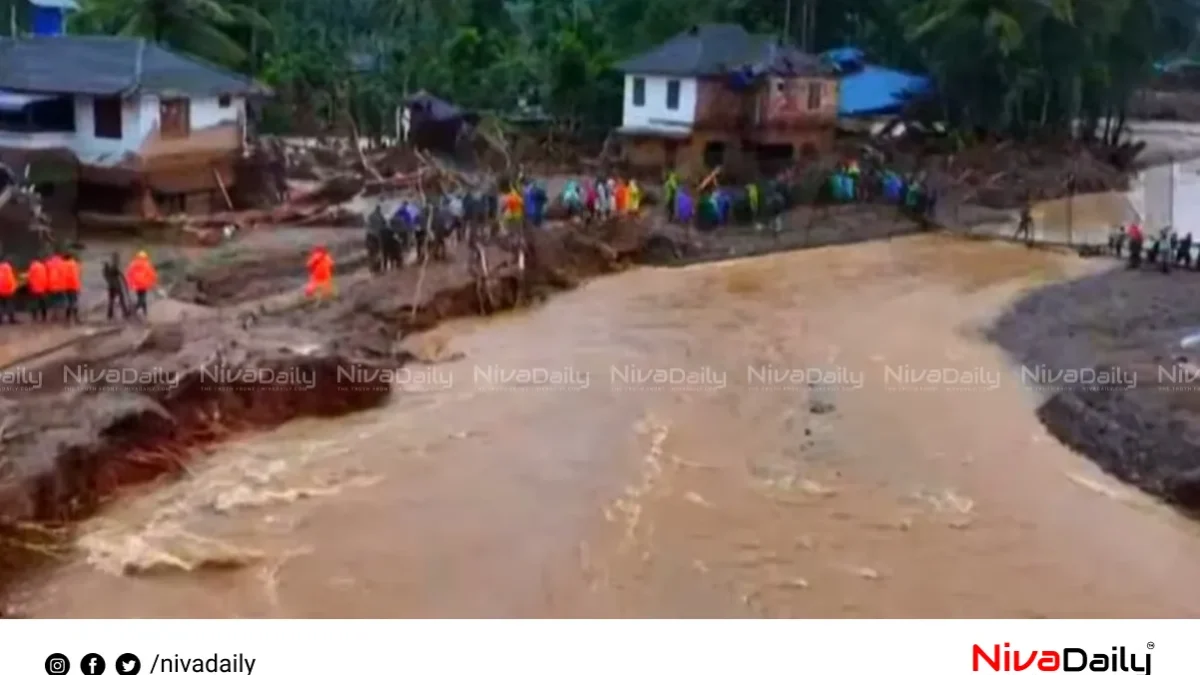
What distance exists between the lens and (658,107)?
7.98 meters

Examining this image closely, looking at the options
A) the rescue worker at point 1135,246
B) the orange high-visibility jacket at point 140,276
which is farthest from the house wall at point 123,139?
the rescue worker at point 1135,246

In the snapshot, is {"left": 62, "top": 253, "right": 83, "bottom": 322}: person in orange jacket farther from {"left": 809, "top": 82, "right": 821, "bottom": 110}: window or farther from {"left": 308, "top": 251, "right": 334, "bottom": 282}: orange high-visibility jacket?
{"left": 809, "top": 82, "right": 821, "bottom": 110}: window

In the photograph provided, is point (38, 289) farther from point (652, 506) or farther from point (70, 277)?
point (652, 506)

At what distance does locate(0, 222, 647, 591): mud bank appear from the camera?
153 inches

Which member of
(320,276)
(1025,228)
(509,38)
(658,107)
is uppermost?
(509,38)

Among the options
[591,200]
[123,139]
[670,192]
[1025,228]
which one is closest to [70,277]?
[123,139]

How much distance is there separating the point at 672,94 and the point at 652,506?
424cm

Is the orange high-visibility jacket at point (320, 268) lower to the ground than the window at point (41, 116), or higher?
lower

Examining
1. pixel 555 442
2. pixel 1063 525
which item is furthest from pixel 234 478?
pixel 1063 525

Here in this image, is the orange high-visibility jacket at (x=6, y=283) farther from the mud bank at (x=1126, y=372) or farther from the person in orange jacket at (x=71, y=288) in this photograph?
the mud bank at (x=1126, y=372)

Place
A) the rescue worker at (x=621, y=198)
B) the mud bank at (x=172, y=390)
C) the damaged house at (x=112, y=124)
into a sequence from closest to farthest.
→ the mud bank at (x=172, y=390), the damaged house at (x=112, y=124), the rescue worker at (x=621, y=198)

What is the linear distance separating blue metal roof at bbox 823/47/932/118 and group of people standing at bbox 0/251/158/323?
14.9 feet
